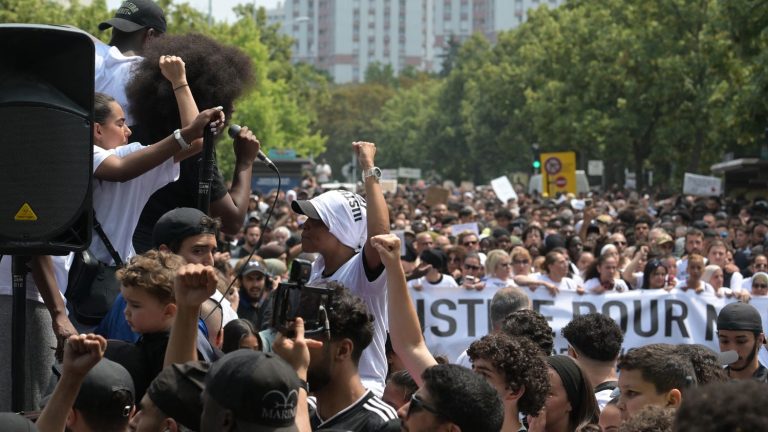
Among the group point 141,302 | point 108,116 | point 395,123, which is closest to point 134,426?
point 141,302

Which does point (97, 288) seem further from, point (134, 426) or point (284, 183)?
point (284, 183)

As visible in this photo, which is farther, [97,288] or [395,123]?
[395,123]

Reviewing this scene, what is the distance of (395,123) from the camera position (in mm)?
142375

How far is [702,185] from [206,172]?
3206cm

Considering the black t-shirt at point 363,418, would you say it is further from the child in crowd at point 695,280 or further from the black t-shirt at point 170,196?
the child in crowd at point 695,280

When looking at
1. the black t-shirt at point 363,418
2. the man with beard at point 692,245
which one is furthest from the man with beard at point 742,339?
the man with beard at point 692,245

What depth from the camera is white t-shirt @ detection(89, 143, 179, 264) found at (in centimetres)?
655

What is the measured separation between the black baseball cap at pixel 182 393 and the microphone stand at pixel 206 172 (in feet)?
6.75

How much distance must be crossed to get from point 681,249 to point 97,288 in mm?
14003

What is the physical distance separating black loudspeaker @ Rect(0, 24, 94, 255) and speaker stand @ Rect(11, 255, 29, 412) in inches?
7.8

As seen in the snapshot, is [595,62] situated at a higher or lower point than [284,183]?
higher

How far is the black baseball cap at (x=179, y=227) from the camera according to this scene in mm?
6148

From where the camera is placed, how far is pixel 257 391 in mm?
3697

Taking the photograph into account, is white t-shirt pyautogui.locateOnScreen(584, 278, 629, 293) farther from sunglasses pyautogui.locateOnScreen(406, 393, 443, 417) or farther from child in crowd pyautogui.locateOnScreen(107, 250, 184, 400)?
sunglasses pyautogui.locateOnScreen(406, 393, 443, 417)
